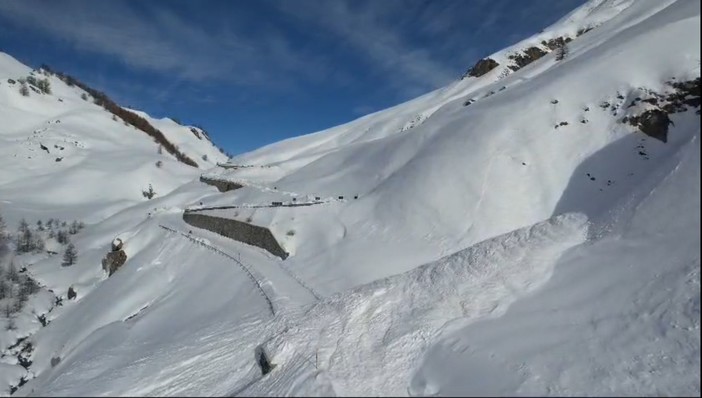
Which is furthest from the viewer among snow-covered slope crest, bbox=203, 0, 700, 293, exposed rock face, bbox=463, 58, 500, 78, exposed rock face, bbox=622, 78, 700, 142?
exposed rock face, bbox=463, 58, 500, 78

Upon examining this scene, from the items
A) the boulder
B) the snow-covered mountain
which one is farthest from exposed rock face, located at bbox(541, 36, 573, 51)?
the boulder

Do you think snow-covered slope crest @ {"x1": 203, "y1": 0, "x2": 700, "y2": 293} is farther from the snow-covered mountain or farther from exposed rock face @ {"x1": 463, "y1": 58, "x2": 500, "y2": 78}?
exposed rock face @ {"x1": 463, "y1": 58, "x2": 500, "y2": 78}

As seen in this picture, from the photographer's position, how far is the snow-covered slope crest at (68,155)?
67.8 metres

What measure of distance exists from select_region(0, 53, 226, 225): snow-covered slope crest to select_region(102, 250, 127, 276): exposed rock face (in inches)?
1065

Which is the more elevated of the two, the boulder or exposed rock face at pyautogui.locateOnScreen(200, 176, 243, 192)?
exposed rock face at pyautogui.locateOnScreen(200, 176, 243, 192)

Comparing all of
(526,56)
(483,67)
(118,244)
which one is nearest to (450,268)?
(118,244)

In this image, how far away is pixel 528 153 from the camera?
2081cm

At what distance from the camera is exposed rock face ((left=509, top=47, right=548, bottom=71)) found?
4516 centimetres

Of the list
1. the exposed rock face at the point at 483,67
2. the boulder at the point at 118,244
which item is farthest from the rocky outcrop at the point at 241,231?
the exposed rock face at the point at 483,67

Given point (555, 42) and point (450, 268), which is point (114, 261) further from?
point (555, 42)

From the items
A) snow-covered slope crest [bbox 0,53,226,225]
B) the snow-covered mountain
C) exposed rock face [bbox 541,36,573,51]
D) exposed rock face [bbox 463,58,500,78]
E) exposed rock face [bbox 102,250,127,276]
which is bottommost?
the snow-covered mountain

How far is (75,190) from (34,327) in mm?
43746

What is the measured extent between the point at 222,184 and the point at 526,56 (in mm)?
32018

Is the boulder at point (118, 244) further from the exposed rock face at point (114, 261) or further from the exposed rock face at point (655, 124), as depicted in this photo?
the exposed rock face at point (655, 124)
